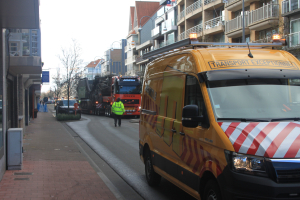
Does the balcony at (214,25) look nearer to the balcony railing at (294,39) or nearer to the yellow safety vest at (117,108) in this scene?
the balcony railing at (294,39)

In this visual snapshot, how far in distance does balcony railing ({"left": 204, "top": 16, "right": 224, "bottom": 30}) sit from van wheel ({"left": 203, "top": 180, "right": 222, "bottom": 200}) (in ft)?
109

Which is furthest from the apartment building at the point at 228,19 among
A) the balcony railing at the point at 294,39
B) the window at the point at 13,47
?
the window at the point at 13,47

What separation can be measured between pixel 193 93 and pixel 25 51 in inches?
419

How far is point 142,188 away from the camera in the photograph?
7023 mm

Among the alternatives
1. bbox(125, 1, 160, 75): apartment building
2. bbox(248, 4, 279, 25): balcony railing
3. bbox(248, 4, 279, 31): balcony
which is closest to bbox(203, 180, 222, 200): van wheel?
bbox(248, 4, 279, 31): balcony

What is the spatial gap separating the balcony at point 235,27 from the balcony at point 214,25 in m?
1.75

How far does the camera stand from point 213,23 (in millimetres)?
38312

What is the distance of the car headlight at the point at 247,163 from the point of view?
3709mm

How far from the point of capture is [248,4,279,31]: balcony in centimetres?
2789

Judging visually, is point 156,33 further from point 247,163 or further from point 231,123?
point 247,163

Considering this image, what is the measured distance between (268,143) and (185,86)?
188 cm

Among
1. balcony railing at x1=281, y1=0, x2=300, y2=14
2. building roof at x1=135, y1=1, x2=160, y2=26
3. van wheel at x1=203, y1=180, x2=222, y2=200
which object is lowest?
van wheel at x1=203, y1=180, x2=222, y2=200

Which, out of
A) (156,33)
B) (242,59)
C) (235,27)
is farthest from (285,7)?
(156,33)

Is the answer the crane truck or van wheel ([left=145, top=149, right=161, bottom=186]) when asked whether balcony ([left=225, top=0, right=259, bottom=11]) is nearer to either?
the crane truck
